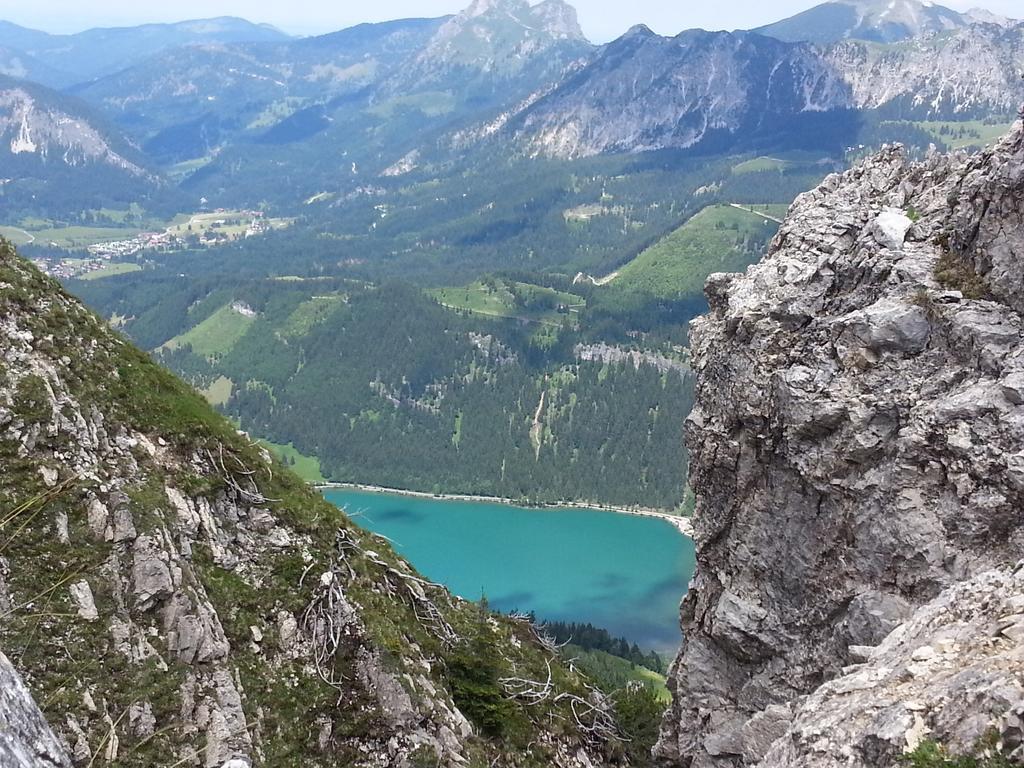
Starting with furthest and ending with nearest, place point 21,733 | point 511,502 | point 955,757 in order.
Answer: point 511,502 → point 955,757 → point 21,733

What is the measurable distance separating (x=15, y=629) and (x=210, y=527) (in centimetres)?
728

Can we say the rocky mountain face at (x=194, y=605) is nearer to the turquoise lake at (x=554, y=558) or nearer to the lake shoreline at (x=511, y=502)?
the turquoise lake at (x=554, y=558)

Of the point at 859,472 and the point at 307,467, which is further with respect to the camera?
the point at 307,467

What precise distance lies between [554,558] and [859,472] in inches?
4667

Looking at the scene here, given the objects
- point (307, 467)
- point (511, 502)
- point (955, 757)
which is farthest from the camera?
point (307, 467)

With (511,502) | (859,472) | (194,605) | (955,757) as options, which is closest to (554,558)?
(511,502)

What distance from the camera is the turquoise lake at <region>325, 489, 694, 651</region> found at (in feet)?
393

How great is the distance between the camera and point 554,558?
455 feet

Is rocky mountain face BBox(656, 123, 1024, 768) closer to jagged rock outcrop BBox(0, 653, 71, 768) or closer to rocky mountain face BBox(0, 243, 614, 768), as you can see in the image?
rocky mountain face BBox(0, 243, 614, 768)

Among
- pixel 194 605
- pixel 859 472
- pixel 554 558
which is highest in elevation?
pixel 859 472

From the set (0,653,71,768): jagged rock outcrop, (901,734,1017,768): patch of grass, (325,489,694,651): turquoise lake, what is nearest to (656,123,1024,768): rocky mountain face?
(901,734,1017,768): patch of grass

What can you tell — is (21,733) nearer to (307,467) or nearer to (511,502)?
(511,502)

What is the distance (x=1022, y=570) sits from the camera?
16703mm

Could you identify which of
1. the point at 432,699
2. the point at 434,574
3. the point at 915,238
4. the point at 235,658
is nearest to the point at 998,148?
the point at 915,238
